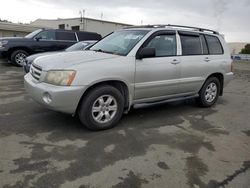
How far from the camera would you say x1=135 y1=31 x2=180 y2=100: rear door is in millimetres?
4840

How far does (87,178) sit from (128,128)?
1.79m

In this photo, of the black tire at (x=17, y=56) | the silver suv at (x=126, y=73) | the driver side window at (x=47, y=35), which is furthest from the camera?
the driver side window at (x=47, y=35)

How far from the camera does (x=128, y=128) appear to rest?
4.76 meters

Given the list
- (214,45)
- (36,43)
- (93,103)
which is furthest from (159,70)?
(36,43)

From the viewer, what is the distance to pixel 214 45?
21.2ft

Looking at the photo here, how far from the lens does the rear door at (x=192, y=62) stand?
5594mm

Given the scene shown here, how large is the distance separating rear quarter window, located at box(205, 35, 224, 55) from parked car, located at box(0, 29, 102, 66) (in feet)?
27.3

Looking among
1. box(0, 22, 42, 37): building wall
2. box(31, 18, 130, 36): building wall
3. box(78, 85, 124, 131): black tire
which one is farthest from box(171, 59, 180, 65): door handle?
box(0, 22, 42, 37): building wall

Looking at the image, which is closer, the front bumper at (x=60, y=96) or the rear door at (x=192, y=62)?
the front bumper at (x=60, y=96)

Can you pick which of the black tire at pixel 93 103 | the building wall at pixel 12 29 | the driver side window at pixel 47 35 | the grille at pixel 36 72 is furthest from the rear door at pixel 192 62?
the building wall at pixel 12 29

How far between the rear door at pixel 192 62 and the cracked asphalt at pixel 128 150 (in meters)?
0.66

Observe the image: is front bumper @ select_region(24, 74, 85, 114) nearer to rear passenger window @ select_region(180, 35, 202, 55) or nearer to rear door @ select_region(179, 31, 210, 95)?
rear door @ select_region(179, 31, 210, 95)

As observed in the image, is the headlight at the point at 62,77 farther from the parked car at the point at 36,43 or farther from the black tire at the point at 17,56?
the black tire at the point at 17,56

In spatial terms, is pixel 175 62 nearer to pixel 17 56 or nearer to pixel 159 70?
pixel 159 70
